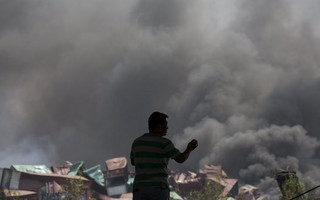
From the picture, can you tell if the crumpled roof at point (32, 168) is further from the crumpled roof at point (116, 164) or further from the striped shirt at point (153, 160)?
the striped shirt at point (153, 160)

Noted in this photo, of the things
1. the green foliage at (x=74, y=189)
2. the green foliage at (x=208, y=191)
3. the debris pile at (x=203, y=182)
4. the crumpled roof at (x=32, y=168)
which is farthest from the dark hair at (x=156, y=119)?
the debris pile at (x=203, y=182)

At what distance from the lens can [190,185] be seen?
79.3 m

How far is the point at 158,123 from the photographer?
4684 mm

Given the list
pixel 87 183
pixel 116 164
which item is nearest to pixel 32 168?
pixel 87 183

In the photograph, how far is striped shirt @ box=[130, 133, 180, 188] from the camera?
179 inches

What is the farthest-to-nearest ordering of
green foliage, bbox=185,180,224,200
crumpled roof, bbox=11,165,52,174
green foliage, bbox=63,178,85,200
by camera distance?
1. green foliage, bbox=185,180,224,200
2. crumpled roof, bbox=11,165,52,174
3. green foliage, bbox=63,178,85,200

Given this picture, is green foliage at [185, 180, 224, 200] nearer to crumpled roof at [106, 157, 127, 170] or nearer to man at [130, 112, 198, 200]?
crumpled roof at [106, 157, 127, 170]

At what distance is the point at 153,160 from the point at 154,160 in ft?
0.03

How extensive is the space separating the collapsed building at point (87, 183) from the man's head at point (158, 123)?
53.1 meters

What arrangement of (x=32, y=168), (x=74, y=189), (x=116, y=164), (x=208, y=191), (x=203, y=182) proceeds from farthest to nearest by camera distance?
(x=203, y=182), (x=116, y=164), (x=208, y=191), (x=32, y=168), (x=74, y=189)

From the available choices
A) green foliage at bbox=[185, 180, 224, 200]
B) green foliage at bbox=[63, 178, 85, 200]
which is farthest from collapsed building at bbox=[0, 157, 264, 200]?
green foliage at bbox=[185, 180, 224, 200]

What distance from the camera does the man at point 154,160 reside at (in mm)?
4539

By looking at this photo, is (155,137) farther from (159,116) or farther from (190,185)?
(190,185)

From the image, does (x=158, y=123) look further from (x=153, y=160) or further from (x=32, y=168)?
(x=32, y=168)
